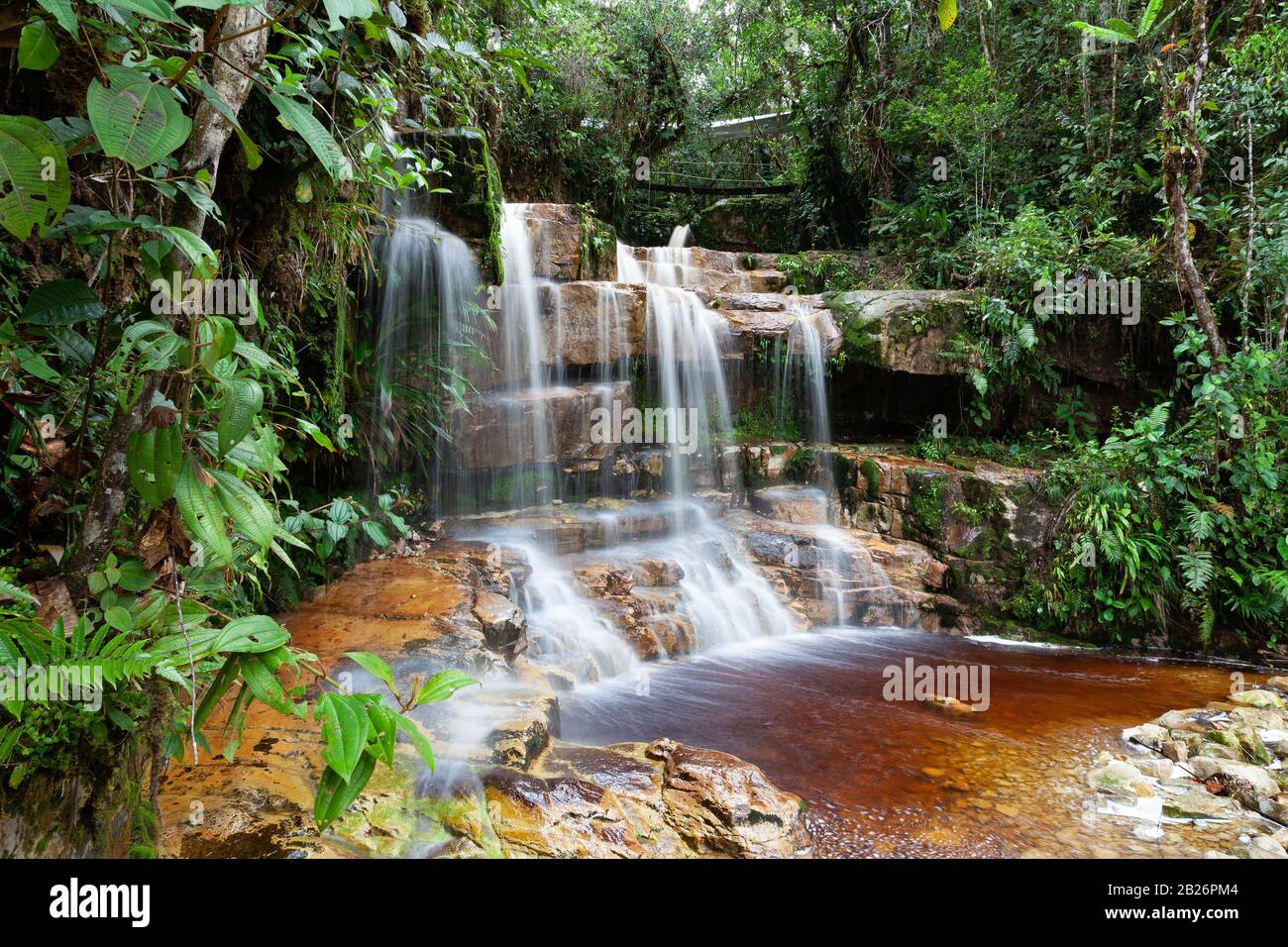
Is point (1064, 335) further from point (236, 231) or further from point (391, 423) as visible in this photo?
point (236, 231)

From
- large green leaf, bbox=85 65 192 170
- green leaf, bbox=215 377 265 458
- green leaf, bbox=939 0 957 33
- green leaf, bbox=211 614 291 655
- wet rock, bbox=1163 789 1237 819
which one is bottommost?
wet rock, bbox=1163 789 1237 819

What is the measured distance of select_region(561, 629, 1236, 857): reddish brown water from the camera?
3074 mm

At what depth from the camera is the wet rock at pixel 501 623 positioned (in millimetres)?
4270

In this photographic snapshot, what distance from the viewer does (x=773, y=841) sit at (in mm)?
2795

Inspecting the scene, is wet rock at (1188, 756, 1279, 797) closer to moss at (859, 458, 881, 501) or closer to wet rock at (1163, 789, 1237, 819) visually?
wet rock at (1163, 789, 1237, 819)

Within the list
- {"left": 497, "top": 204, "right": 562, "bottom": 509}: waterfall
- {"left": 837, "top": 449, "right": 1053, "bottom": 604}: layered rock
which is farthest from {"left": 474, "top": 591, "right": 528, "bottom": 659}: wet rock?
{"left": 837, "top": 449, "right": 1053, "bottom": 604}: layered rock

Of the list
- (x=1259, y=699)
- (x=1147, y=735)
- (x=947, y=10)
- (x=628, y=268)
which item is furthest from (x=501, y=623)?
(x=628, y=268)

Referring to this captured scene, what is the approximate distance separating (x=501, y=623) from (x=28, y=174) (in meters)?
3.59

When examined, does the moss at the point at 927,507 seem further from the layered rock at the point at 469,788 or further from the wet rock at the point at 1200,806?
the layered rock at the point at 469,788

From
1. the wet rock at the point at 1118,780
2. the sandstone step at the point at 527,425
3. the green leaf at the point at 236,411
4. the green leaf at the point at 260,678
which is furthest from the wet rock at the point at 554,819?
the sandstone step at the point at 527,425

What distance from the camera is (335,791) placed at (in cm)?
113

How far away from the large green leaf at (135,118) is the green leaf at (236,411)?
1.44 feet

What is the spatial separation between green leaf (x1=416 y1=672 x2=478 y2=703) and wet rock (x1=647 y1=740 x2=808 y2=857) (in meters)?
1.89

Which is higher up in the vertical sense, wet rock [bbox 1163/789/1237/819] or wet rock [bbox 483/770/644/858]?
wet rock [bbox 483/770/644/858]
